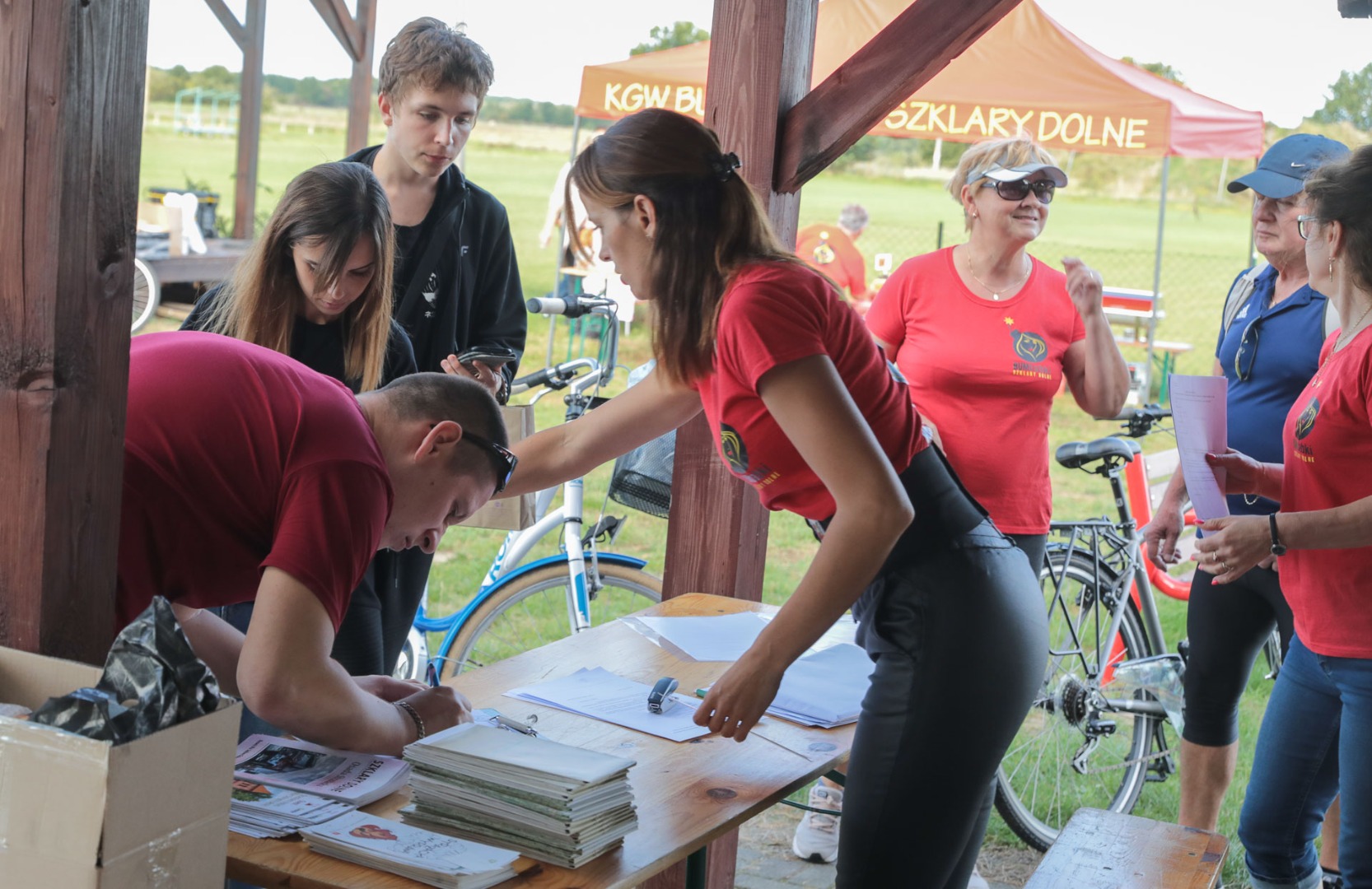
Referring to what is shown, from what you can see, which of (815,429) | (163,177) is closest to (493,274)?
(815,429)

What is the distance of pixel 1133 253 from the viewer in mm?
16266

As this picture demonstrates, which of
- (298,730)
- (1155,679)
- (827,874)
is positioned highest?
(298,730)

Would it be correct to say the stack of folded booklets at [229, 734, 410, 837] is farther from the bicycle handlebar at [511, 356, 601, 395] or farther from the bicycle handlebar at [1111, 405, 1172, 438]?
the bicycle handlebar at [1111, 405, 1172, 438]

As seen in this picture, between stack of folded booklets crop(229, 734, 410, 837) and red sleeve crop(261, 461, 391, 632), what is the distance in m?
0.22

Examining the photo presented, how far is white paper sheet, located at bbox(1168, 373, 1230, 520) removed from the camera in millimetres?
2586

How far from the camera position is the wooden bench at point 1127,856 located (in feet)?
7.24

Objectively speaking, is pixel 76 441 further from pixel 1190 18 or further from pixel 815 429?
pixel 1190 18

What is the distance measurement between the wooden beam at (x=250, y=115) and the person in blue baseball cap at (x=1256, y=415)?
8.05 meters

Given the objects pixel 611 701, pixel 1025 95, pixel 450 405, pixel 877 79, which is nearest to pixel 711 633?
pixel 611 701

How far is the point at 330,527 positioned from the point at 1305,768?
186 cm

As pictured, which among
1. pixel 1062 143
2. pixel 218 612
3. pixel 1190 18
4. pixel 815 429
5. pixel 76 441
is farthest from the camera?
pixel 1190 18

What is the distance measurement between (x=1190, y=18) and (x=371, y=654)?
2482 cm

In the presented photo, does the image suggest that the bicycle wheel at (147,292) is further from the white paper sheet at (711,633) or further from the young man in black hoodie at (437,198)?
the white paper sheet at (711,633)

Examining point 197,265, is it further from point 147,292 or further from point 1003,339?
point 1003,339
